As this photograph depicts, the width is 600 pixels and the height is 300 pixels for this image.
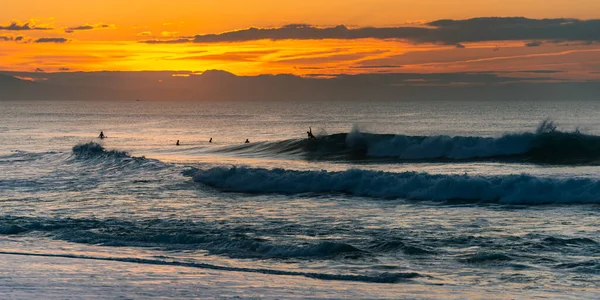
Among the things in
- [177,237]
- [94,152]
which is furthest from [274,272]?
[94,152]

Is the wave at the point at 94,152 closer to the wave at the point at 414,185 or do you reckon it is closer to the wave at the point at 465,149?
the wave at the point at 465,149

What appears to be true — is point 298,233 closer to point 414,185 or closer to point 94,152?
point 414,185

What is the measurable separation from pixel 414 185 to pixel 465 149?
15.8 meters

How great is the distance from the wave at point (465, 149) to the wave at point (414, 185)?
12.2 meters

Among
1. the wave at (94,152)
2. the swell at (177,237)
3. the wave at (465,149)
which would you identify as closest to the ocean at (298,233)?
the swell at (177,237)

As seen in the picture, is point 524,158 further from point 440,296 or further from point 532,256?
point 440,296

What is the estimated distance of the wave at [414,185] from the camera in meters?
24.0

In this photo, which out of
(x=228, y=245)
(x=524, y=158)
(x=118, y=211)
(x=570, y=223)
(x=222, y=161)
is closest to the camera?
(x=228, y=245)

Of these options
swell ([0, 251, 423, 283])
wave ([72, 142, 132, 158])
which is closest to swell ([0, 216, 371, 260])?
swell ([0, 251, 423, 283])

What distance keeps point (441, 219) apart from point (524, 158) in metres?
20.6

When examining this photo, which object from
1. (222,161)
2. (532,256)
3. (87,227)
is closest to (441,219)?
(532,256)

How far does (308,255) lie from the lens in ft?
51.6

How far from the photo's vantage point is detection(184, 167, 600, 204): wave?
24008 mm

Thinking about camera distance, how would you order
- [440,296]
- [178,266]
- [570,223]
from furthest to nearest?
[570,223] → [178,266] → [440,296]
